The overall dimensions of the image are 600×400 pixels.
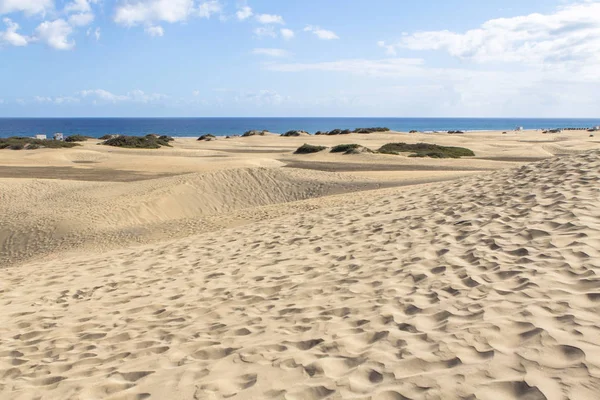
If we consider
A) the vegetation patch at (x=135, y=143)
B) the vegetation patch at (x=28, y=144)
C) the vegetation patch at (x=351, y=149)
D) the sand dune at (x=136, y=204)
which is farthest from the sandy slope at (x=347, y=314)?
the vegetation patch at (x=135, y=143)

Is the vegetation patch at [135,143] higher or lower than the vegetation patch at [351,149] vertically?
higher

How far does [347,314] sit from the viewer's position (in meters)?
5.50

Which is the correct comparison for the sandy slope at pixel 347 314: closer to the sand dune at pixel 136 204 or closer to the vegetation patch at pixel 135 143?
the sand dune at pixel 136 204

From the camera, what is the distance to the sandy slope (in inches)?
158

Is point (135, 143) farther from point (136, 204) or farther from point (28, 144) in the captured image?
point (136, 204)

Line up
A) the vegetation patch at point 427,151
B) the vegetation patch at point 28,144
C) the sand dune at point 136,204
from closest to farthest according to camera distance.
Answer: the sand dune at point 136,204 < the vegetation patch at point 427,151 < the vegetation patch at point 28,144

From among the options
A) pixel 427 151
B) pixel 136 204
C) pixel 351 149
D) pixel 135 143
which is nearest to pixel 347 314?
pixel 136 204

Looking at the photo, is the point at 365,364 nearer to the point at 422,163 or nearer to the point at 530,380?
the point at 530,380

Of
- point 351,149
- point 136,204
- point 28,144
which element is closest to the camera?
point 136,204

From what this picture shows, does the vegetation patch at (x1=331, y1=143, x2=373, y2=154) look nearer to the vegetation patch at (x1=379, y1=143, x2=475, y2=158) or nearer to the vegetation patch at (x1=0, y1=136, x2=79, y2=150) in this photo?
the vegetation patch at (x1=379, y1=143, x2=475, y2=158)

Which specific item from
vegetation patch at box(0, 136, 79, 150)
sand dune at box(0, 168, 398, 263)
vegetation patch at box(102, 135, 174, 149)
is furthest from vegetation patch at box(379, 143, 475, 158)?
vegetation patch at box(0, 136, 79, 150)

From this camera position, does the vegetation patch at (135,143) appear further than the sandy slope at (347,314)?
Yes

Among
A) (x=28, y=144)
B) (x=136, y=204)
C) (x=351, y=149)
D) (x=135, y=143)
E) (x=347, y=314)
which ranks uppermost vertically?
(x=28, y=144)

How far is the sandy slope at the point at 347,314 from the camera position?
4.00 m
